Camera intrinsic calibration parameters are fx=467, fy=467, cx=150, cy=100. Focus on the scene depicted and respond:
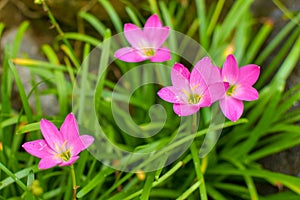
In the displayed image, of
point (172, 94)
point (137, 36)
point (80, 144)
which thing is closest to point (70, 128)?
point (80, 144)

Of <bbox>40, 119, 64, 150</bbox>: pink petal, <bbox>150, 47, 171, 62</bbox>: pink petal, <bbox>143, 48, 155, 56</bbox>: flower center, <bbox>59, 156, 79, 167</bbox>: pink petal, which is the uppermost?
<bbox>143, 48, 155, 56</bbox>: flower center

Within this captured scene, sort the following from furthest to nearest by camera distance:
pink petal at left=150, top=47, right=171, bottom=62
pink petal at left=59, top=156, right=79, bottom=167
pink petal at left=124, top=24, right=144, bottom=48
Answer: pink petal at left=124, top=24, right=144, bottom=48 → pink petal at left=150, top=47, right=171, bottom=62 → pink petal at left=59, top=156, right=79, bottom=167

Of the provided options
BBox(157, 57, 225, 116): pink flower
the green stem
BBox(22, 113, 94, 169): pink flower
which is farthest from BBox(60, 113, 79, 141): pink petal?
the green stem

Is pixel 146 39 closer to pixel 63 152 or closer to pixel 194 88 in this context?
pixel 194 88

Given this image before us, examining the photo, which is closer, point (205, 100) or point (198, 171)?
point (205, 100)

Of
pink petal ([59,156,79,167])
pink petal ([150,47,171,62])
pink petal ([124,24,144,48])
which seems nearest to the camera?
pink petal ([59,156,79,167])

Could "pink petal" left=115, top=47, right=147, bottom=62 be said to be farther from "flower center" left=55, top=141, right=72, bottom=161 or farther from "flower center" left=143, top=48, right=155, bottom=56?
"flower center" left=55, top=141, right=72, bottom=161
